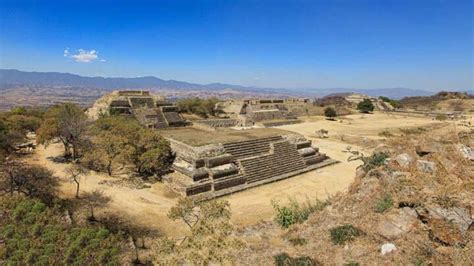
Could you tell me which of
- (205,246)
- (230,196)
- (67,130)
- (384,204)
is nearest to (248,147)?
(230,196)

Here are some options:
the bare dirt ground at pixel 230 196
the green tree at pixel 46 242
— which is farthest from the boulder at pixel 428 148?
the green tree at pixel 46 242

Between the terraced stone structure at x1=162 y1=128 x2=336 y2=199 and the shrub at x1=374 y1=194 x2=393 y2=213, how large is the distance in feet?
23.8

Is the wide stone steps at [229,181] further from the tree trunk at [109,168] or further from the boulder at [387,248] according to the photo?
the boulder at [387,248]

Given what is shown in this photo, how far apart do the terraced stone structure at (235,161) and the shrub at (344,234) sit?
699 centimetres

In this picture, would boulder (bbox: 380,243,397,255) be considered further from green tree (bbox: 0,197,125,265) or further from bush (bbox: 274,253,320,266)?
green tree (bbox: 0,197,125,265)

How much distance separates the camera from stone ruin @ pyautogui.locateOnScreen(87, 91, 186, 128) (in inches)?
1102

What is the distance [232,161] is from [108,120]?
985 cm

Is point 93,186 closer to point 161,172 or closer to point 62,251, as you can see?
point 161,172

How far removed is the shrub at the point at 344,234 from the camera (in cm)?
790

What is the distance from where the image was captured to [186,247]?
8070mm

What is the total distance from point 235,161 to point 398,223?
31.9ft

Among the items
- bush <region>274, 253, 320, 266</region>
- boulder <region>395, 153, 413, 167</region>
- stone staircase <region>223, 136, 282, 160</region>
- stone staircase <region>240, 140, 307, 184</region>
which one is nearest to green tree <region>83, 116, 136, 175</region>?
stone staircase <region>223, 136, 282, 160</region>

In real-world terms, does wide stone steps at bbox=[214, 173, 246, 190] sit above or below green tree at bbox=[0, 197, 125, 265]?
below

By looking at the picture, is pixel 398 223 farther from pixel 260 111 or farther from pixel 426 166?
pixel 260 111
